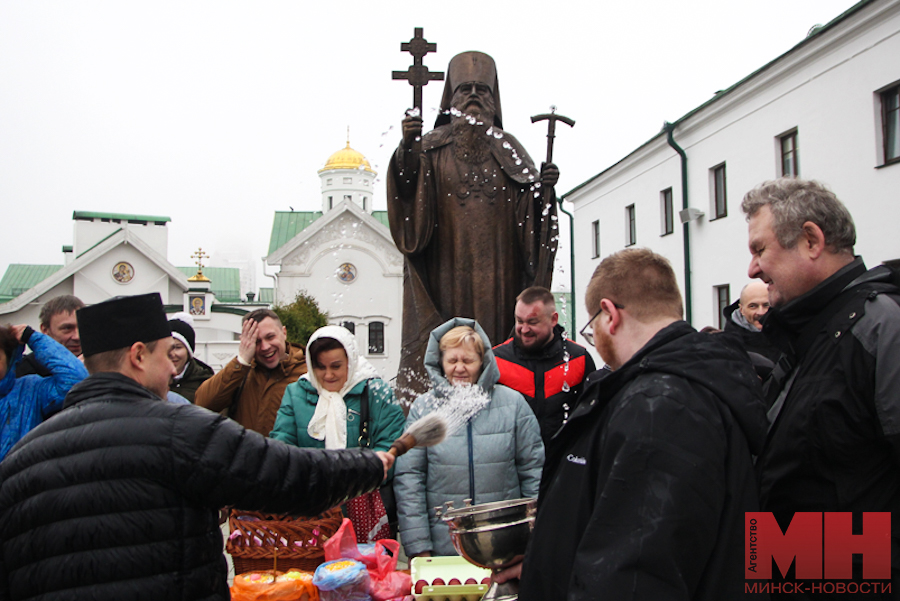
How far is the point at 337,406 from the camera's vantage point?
379 centimetres

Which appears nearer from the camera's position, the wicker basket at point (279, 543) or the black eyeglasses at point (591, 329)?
the black eyeglasses at point (591, 329)

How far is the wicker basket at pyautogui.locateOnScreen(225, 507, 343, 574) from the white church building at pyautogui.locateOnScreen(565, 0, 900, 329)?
29.9 feet

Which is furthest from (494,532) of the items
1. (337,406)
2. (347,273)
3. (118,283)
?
(118,283)

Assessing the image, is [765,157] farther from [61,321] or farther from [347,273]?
[347,273]

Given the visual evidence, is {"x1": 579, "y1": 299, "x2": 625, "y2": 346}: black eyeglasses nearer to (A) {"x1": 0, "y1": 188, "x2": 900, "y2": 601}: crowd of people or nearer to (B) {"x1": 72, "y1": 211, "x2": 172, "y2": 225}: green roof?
(A) {"x1": 0, "y1": 188, "x2": 900, "y2": 601}: crowd of people

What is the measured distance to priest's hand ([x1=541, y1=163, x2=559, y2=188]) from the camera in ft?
16.0

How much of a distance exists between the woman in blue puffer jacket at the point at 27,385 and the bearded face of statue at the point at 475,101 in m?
3.08

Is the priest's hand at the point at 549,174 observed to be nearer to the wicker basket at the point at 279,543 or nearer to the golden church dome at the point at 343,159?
the wicker basket at the point at 279,543

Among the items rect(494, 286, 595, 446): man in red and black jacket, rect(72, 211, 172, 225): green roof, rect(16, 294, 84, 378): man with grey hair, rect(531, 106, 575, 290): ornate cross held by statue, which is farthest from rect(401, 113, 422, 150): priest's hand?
rect(72, 211, 172, 225): green roof

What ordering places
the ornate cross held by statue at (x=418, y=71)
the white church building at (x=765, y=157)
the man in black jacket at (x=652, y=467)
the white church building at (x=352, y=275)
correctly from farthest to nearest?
the white church building at (x=352, y=275)
the white church building at (x=765, y=157)
the ornate cross held by statue at (x=418, y=71)
the man in black jacket at (x=652, y=467)

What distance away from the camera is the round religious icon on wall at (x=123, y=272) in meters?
37.6

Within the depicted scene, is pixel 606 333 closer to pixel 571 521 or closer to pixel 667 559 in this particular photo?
pixel 571 521

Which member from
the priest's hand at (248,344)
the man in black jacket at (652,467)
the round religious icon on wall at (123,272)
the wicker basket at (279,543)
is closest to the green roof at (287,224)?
the round religious icon on wall at (123,272)

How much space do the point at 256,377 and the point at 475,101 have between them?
2489 millimetres
